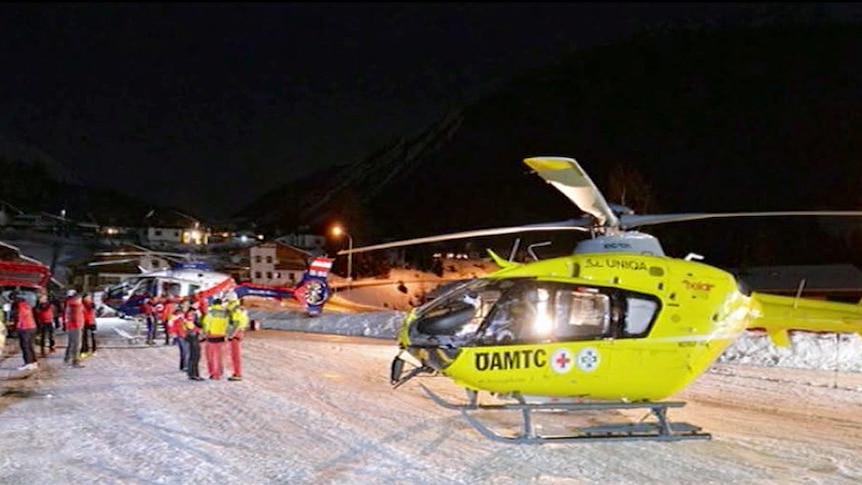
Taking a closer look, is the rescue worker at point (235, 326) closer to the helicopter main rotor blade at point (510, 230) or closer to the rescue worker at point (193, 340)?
the rescue worker at point (193, 340)

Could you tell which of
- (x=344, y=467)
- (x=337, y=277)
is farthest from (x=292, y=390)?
(x=337, y=277)

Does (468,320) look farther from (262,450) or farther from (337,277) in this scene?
(337,277)

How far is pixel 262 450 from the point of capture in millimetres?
8734

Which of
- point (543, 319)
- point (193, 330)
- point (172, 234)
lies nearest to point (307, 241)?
point (172, 234)

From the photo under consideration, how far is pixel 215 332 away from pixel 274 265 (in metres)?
54.8

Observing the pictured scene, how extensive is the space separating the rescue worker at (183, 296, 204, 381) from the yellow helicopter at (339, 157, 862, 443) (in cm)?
620

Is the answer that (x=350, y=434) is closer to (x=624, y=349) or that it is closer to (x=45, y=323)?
(x=624, y=349)

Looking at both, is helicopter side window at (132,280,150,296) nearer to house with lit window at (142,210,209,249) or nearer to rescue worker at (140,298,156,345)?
rescue worker at (140,298,156,345)

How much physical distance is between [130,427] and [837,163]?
12163 centimetres

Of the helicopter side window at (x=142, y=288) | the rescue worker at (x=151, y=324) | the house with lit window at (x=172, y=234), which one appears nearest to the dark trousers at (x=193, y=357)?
the rescue worker at (x=151, y=324)

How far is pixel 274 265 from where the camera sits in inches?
2680

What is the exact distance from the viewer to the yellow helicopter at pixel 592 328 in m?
9.55

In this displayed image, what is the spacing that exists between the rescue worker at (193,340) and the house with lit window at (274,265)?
52.6 metres

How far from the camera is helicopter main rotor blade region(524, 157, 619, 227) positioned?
24.0ft
